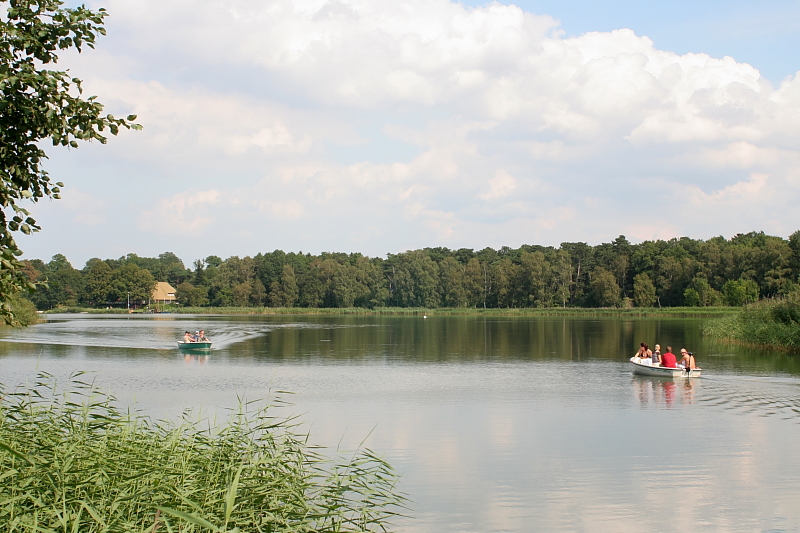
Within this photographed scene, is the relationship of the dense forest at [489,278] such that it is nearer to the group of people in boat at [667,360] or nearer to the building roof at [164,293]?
the building roof at [164,293]

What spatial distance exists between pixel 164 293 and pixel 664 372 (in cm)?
13660

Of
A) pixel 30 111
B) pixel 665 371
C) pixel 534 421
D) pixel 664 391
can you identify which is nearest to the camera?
pixel 30 111

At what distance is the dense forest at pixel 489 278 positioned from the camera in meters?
88.2

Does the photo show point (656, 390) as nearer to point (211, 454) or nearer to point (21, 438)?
point (211, 454)

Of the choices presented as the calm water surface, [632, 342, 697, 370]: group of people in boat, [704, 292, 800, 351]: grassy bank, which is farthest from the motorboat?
[704, 292, 800, 351]: grassy bank

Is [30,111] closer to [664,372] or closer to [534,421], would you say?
[534,421]

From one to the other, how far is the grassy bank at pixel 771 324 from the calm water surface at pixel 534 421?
3.12 ft

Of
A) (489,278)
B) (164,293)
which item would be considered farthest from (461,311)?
(164,293)

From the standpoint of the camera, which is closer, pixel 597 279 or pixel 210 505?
pixel 210 505

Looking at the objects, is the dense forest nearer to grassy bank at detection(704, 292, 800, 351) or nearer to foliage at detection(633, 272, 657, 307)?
foliage at detection(633, 272, 657, 307)

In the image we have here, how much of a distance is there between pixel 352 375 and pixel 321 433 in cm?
1176

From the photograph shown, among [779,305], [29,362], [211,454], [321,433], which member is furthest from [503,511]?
[779,305]

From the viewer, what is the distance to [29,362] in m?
30.3

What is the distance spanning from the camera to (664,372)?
25.5 m
